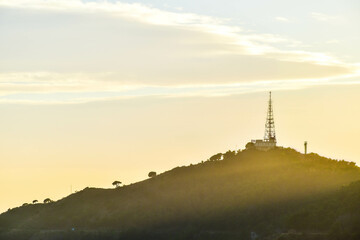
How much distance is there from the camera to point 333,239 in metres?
200

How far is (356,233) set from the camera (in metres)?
199

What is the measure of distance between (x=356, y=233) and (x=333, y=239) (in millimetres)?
4421
